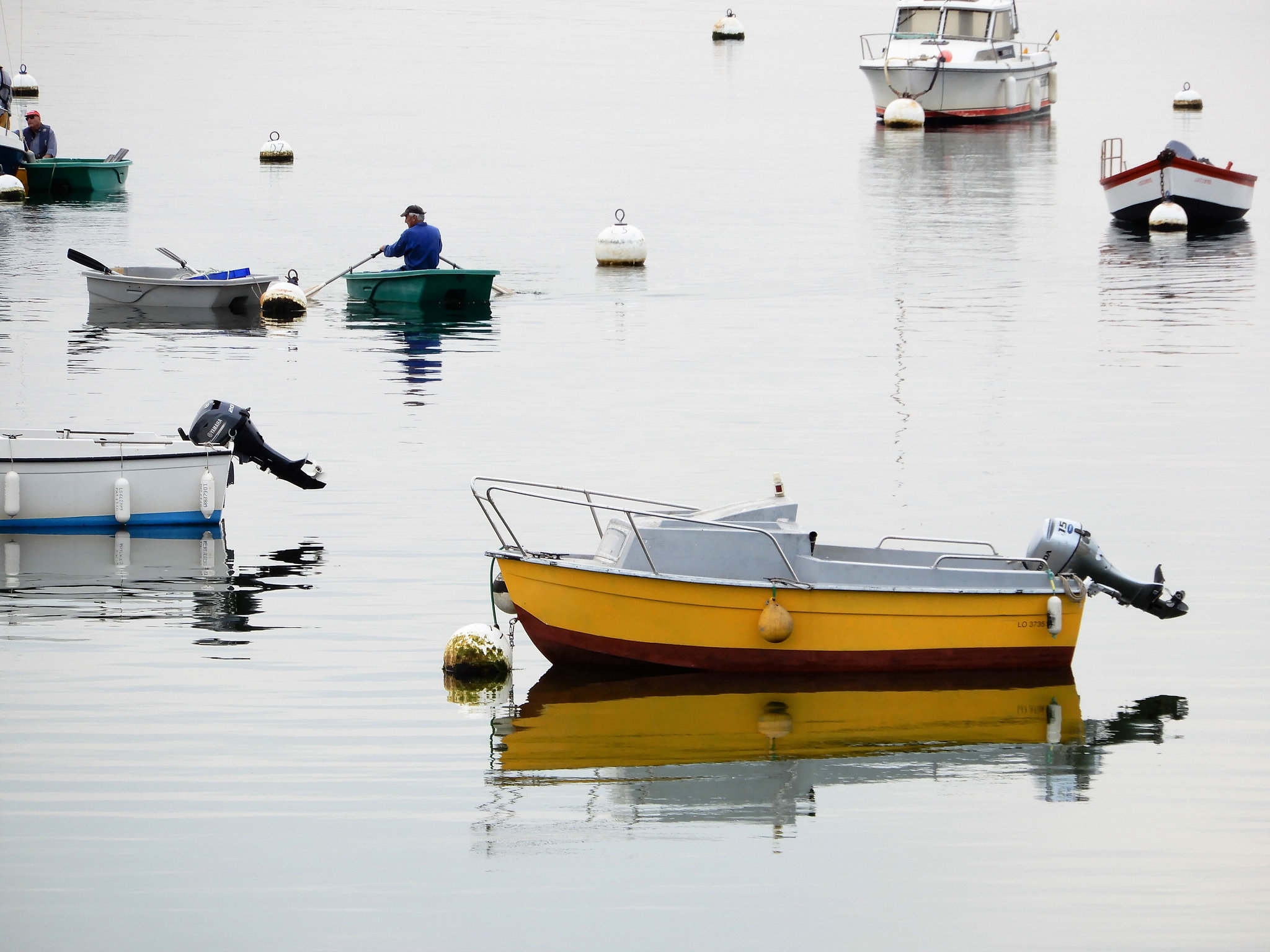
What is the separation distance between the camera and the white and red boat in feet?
137

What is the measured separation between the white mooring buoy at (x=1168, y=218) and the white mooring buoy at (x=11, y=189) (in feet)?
87.4

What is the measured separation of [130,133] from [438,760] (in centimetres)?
5873

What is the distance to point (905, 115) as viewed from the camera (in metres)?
66.1

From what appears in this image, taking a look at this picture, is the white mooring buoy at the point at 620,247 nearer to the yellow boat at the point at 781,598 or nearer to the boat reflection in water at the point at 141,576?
the boat reflection in water at the point at 141,576

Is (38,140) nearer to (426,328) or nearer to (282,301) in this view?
(282,301)

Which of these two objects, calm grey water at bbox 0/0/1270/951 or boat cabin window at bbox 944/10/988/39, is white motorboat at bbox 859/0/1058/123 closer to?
boat cabin window at bbox 944/10/988/39

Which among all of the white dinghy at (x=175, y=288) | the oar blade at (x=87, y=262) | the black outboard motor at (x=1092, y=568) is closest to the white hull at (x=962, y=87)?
the white dinghy at (x=175, y=288)

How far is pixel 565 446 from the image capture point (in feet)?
70.8

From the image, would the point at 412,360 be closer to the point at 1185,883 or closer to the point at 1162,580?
the point at 1162,580

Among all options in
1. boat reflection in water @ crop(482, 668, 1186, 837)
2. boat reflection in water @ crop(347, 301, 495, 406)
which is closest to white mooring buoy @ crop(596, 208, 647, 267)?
boat reflection in water @ crop(347, 301, 495, 406)

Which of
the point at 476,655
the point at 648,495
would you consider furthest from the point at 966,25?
the point at 476,655

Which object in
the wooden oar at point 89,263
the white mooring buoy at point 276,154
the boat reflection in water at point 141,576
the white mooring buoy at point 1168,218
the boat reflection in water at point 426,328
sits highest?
the white mooring buoy at point 276,154

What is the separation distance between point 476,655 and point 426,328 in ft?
58.0

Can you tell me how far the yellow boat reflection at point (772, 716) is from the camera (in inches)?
478
